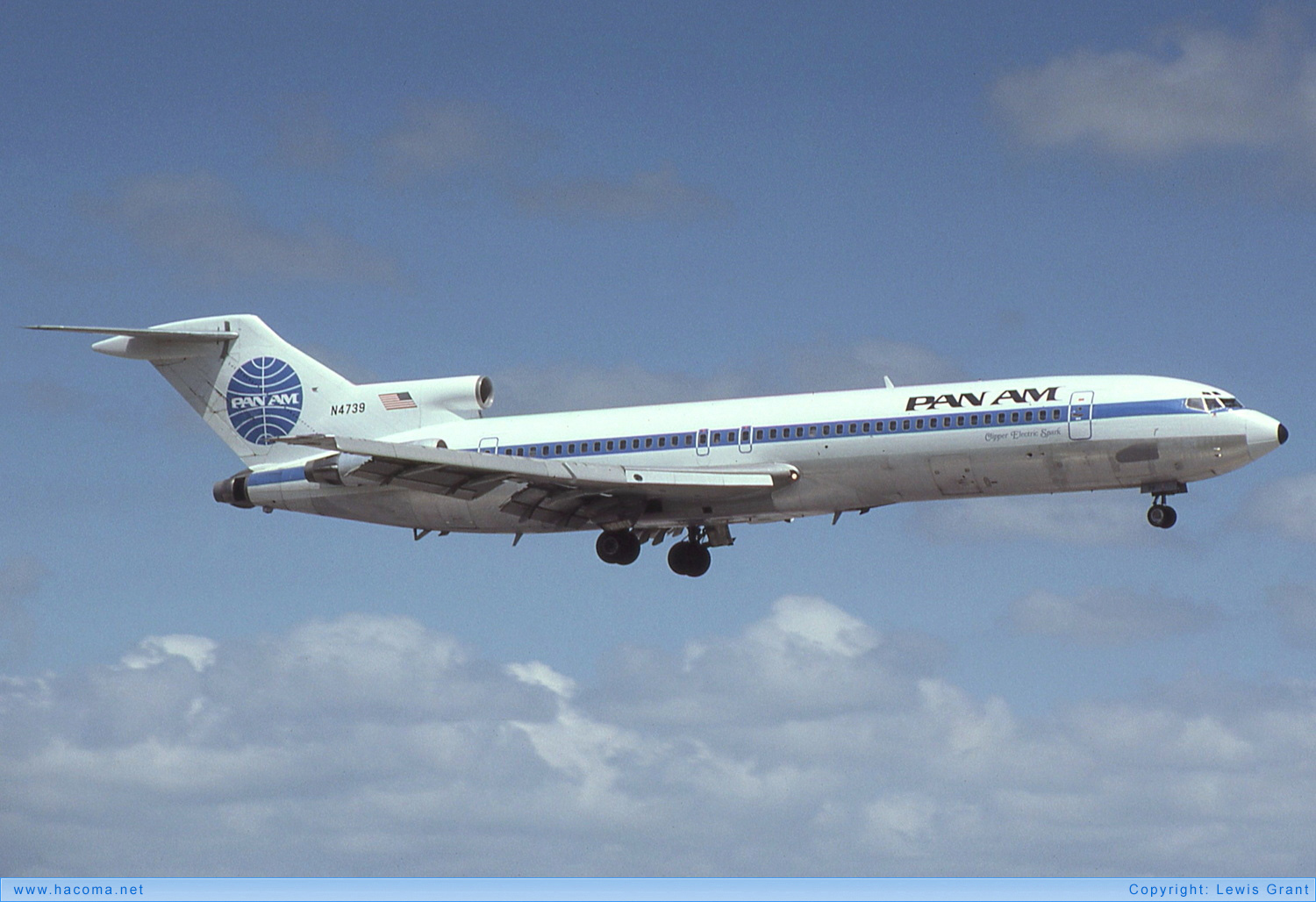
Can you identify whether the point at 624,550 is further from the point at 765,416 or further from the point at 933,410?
the point at 933,410

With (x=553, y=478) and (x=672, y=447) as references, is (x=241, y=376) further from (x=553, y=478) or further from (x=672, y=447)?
(x=672, y=447)

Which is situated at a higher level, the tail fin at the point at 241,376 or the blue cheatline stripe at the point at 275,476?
the tail fin at the point at 241,376

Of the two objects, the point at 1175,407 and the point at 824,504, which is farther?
the point at 824,504

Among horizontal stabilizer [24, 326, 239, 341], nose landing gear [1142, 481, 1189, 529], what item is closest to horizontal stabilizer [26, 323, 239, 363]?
horizontal stabilizer [24, 326, 239, 341]

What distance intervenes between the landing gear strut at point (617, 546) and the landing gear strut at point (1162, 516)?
42.2 ft

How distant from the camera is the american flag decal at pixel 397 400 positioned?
49875mm

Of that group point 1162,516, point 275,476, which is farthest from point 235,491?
point 1162,516

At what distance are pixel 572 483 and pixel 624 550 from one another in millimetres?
4086

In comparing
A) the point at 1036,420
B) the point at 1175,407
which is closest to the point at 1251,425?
the point at 1175,407

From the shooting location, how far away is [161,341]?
52.2 metres

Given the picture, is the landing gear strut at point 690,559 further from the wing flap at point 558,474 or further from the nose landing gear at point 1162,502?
the nose landing gear at point 1162,502

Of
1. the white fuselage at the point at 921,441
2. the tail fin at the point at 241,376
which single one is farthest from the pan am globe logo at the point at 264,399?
the white fuselage at the point at 921,441

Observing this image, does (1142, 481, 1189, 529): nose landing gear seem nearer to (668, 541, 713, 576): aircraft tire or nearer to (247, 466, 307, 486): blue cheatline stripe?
(668, 541, 713, 576): aircraft tire

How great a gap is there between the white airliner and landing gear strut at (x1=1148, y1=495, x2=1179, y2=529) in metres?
0.04
